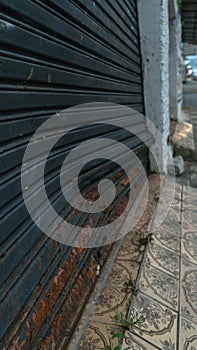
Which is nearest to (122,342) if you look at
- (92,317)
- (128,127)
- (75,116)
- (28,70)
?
(92,317)

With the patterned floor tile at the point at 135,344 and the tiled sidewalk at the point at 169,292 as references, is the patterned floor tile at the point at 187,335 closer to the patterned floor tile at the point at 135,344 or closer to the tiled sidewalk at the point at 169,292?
the tiled sidewalk at the point at 169,292

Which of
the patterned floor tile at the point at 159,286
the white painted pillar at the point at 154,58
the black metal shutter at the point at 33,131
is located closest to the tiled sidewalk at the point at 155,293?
the patterned floor tile at the point at 159,286

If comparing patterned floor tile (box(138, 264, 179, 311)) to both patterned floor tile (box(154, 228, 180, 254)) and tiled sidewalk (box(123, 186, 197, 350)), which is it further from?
patterned floor tile (box(154, 228, 180, 254))

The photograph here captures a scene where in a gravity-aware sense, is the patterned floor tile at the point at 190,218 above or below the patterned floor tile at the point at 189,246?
above

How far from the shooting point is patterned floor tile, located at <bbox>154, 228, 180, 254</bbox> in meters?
2.02

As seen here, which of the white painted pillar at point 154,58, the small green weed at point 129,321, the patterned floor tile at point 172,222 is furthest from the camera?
the white painted pillar at point 154,58

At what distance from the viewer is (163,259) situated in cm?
188

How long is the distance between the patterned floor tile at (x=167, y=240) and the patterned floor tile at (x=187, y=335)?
1.99ft

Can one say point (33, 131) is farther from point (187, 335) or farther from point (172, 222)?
point (172, 222)

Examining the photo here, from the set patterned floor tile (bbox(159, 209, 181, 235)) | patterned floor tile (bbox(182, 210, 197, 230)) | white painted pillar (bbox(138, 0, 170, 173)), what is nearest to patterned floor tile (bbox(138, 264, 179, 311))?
patterned floor tile (bbox(159, 209, 181, 235))

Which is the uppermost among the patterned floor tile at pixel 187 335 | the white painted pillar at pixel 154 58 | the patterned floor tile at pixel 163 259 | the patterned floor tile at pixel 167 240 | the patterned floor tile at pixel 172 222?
the white painted pillar at pixel 154 58

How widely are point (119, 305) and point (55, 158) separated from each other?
30.8 inches

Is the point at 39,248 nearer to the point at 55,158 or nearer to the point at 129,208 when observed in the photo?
the point at 55,158

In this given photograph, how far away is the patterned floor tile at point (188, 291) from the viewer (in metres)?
1.48
